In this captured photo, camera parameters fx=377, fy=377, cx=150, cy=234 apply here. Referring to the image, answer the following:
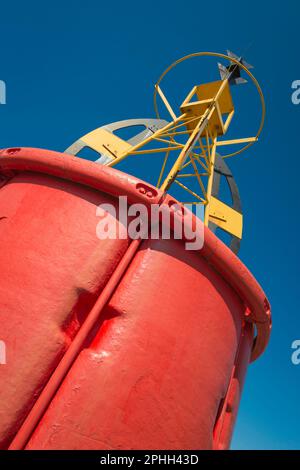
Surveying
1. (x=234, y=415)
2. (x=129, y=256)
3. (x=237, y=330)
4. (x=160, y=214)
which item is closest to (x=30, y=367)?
(x=129, y=256)

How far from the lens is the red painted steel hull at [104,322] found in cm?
242

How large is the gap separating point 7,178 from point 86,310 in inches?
66.0

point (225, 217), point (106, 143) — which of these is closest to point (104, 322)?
point (225, 217)

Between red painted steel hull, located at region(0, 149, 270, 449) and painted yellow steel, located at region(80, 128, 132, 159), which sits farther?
painted yellow steel, located at region(80, 128, 132, 159)

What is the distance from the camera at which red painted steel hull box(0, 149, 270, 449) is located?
2.42 m

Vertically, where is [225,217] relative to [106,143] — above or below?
below

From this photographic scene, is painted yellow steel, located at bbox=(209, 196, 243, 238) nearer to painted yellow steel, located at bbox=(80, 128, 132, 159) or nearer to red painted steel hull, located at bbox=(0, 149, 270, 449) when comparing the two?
painted yellow steel, located at bbox=(80, 128, 132, 159)

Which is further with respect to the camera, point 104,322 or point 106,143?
point 106,143

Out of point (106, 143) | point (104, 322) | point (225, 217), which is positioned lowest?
point (104, 322)

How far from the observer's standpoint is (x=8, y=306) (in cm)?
262

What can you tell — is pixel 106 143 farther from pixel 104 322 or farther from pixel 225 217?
pixel 104 322

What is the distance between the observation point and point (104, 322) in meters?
2.76

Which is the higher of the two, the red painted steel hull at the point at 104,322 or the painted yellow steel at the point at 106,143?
the painted yellow steel at the point at 106,143

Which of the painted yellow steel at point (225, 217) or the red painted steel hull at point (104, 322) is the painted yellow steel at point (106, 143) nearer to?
the painted yellow steel at point (225, 217)
